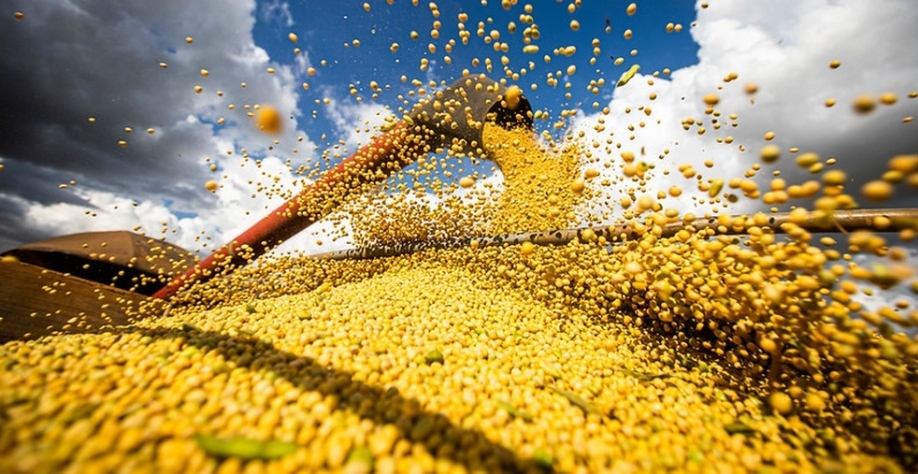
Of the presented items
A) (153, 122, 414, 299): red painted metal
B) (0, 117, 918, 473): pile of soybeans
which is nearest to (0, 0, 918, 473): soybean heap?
(0, 117, 918, 473): pile of soybeans

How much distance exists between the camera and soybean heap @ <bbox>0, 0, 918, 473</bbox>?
1280mm

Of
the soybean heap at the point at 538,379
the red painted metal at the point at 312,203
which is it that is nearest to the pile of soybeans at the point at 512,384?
the soybean heap at the point at 538,379

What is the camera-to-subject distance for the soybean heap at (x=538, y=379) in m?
1.28

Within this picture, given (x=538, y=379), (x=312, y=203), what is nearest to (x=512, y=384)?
(x=538, y=379)

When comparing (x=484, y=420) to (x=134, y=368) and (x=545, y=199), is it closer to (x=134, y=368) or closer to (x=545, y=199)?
(x=134, y=368)

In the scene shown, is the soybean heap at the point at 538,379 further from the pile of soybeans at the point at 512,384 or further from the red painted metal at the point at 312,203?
the red painted metal at the point at 312,203

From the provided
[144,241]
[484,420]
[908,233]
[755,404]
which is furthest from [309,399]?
[144,241]

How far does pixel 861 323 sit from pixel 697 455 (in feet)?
3.86

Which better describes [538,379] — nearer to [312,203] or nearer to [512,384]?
[512,384]

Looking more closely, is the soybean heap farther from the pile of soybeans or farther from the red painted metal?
the red painted metal

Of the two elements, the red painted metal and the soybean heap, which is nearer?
the soybean heap

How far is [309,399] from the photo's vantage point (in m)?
1.50

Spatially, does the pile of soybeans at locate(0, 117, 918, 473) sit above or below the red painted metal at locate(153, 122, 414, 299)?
below

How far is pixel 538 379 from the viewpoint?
2.03 meters
